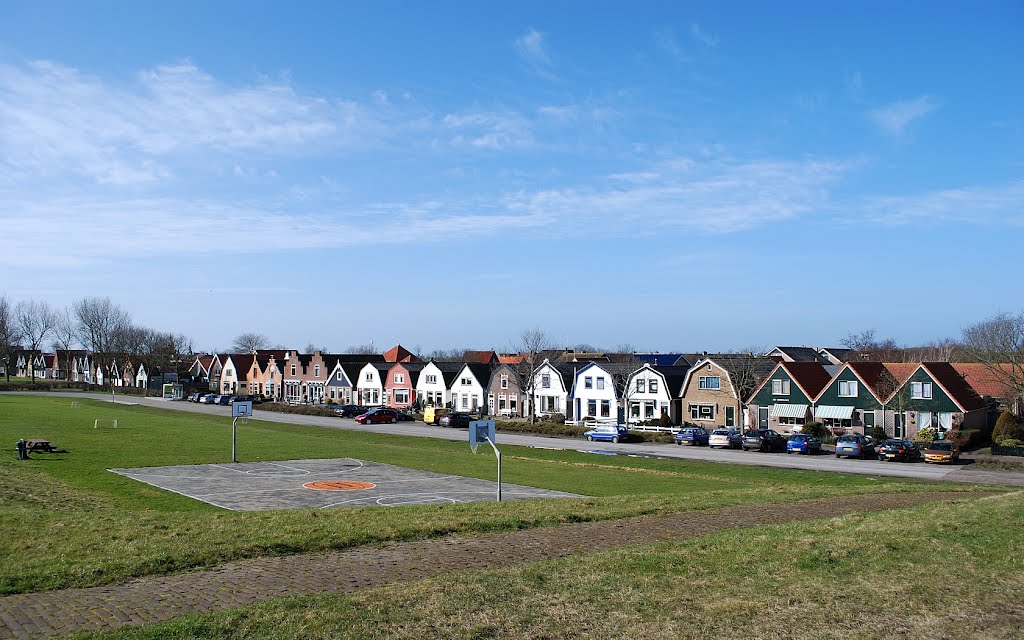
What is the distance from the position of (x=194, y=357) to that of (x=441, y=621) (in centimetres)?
18087

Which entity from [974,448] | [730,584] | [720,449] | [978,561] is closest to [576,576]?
[730,584]

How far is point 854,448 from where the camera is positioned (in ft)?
169

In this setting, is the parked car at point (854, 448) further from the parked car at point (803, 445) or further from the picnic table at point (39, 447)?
the picnic table at point (39, 447)

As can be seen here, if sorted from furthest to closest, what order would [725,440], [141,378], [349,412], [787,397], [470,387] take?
[141,378], [470,387], [349,412], [787,397], [725,440]

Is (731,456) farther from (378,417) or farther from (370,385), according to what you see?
(370,385)

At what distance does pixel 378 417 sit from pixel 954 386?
160 ft

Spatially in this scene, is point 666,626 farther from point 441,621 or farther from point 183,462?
point 183,462

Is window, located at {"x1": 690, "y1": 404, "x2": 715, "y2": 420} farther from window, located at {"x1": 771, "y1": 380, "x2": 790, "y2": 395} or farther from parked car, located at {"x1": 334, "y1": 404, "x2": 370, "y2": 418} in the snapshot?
parked car, located at {"x1": 334, "y1": 404, "x2": 370, "y2": 418}

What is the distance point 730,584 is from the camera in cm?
1150

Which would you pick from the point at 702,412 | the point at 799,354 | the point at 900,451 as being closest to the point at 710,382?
the point at 702,412

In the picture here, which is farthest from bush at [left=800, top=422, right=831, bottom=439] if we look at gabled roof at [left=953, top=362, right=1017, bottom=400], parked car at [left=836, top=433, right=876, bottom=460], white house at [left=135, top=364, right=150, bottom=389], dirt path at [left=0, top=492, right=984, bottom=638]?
white house at [left=135, top=364, right=150, bottom=389]

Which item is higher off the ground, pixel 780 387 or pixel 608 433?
pixel 780 387

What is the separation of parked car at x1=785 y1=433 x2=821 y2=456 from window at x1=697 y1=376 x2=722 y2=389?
15665 millimetres

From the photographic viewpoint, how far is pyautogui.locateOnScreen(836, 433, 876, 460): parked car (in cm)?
5159
